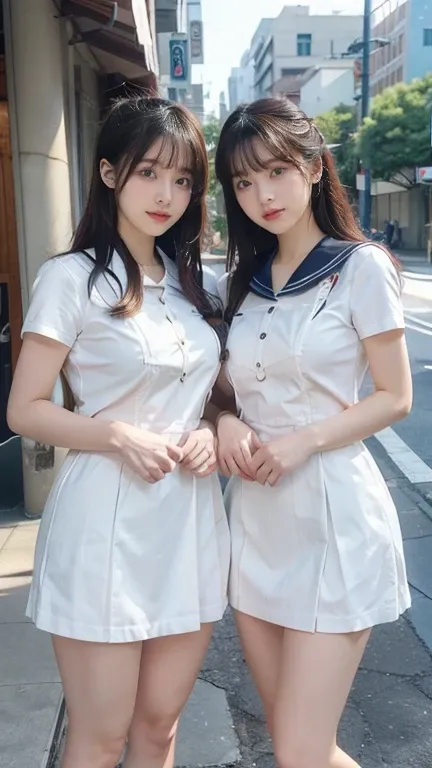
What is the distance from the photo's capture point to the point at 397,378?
6.21ft

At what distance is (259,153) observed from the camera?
1900 mm

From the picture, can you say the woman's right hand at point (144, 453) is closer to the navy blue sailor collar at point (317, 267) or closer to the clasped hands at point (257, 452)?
the clasped hands at point (257, 452)

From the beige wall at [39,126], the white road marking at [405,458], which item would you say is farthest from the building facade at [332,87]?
the beige wall at [39,126]

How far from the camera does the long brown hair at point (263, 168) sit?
1903 millimetres

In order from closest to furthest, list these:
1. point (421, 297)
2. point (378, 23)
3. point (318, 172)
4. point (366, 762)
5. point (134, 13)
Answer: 1. point (318, 172)
2. point (366, 762)
3. point (134, 13)
4. point (421, 297)
5. point (378, 23)

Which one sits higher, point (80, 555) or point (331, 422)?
point (331, 422)

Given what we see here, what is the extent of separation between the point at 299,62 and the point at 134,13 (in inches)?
3320

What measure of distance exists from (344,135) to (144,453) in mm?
46559

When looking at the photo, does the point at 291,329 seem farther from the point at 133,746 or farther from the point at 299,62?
the point at 299,62

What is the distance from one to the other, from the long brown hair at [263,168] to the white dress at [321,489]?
173 mm

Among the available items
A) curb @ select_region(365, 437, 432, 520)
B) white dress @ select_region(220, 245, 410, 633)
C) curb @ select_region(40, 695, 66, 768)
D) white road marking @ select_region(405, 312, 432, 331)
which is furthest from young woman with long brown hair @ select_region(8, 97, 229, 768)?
white road marking @ select_region(405, 312, 432, 331)

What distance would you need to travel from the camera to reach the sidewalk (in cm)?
282

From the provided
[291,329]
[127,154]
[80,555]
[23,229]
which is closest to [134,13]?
[23,229]

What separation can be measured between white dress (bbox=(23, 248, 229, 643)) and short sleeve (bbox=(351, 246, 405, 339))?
384 millimetres
